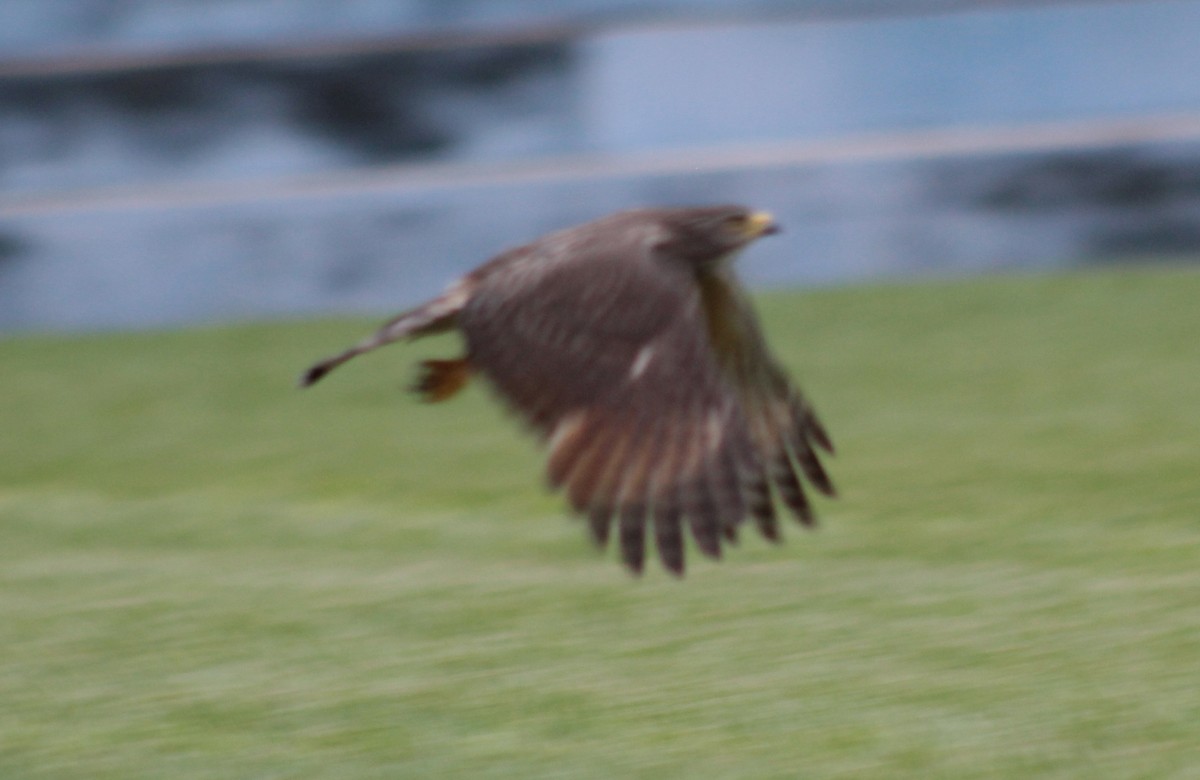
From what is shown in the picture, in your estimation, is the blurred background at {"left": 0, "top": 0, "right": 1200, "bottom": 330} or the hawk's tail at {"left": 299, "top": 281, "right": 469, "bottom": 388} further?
→ the blurred background at {"left": 0, "top": 0, "right": 1200, "bottom": 330}

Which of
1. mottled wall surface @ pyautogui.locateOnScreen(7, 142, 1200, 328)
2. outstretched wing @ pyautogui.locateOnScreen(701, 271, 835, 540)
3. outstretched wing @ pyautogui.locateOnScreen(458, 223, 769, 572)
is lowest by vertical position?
mottled wall surface @ pyautogui.locateOnScreen(7, 142, 1200, 328)

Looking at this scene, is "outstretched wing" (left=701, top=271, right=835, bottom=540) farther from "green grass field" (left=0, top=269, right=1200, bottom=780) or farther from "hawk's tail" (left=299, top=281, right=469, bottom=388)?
"hawk's tail" (left=299, top=281, right=469, bottom=388)

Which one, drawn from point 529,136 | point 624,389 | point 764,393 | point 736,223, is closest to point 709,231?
point 736,223

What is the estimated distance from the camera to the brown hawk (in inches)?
119

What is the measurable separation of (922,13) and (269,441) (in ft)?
16.4

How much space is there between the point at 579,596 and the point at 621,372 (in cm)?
131

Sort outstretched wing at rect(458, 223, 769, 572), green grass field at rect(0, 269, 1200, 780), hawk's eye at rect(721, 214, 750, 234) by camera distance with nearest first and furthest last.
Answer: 1. outstretched wing at rect(458, 223, 769, 572)
2. green grass field at rect(0, 269, 1200, 780)
3. hawk's eye at rect(721, 214, 750, 234)

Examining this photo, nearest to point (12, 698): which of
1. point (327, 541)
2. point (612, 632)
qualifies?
point (612, 632)

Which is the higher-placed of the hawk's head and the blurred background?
the hawk's head

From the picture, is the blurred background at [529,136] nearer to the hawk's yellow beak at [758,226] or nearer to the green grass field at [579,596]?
the green grass field at [579,596]

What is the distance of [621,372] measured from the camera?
126 inches

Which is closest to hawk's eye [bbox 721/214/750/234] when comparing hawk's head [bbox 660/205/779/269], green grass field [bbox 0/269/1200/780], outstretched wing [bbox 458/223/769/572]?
hawk's head [bbox 660/205/779/269]

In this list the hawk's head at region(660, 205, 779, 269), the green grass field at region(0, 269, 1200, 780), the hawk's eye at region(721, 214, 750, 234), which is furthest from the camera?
the hawk's eye at region(721, 214, 750, 234)

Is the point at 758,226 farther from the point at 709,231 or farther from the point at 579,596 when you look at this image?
the point at 579,596
